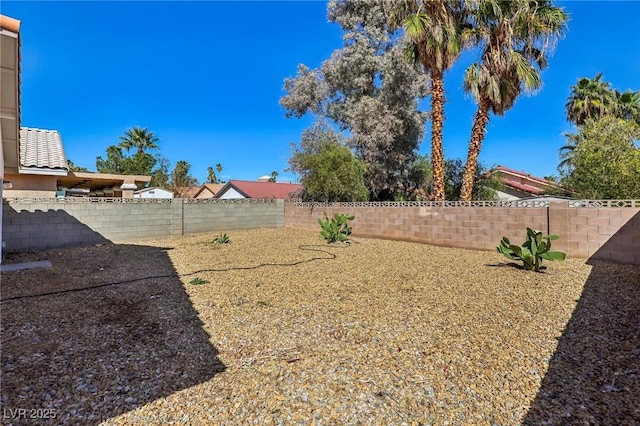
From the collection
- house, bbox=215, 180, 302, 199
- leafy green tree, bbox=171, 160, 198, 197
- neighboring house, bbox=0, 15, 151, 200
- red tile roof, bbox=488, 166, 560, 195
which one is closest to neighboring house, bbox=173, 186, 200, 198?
leafy green tree, bbox=171, 160, 198, 197

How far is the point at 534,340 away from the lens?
354 cm

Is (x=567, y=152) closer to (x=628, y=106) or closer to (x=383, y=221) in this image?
(x=628, y=106)

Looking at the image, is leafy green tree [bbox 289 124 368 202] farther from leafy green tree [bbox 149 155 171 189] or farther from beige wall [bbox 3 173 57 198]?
leafy green tree [bbox 149 155 171 189]

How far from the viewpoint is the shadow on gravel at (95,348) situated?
248cm

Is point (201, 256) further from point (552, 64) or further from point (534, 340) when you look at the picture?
point (552, 64)

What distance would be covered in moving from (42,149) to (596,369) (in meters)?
14.2

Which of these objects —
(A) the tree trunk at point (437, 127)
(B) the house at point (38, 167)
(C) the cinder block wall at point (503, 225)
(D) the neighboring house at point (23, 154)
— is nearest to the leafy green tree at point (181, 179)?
(D) the neighboring house at point (23, 154)

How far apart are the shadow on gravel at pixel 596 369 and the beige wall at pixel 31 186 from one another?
42.1 ft

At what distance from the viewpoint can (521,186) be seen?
20609 millimetres

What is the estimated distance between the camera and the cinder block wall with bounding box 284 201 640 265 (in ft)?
24.4

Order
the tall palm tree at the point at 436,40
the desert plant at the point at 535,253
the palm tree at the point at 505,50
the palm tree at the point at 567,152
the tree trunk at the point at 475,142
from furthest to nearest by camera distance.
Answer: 1. the palm tree at the point at 567,152
2. the tall palm tree at the point at 436,40
3. the tree trunk at the point at 475,142
4. the palm tree at the point at 505,50
5. the desert plant at the point at 535,253

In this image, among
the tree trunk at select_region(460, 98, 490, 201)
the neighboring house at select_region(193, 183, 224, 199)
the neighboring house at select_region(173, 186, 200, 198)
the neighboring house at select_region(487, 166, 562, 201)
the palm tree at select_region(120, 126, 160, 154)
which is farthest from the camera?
the palm tree at select_region(120, 126, 160, 154)

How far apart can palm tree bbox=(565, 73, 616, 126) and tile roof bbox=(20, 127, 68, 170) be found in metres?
23.8

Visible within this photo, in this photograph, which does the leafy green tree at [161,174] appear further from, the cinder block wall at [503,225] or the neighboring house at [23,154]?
the cinder block wall at [503,225]
